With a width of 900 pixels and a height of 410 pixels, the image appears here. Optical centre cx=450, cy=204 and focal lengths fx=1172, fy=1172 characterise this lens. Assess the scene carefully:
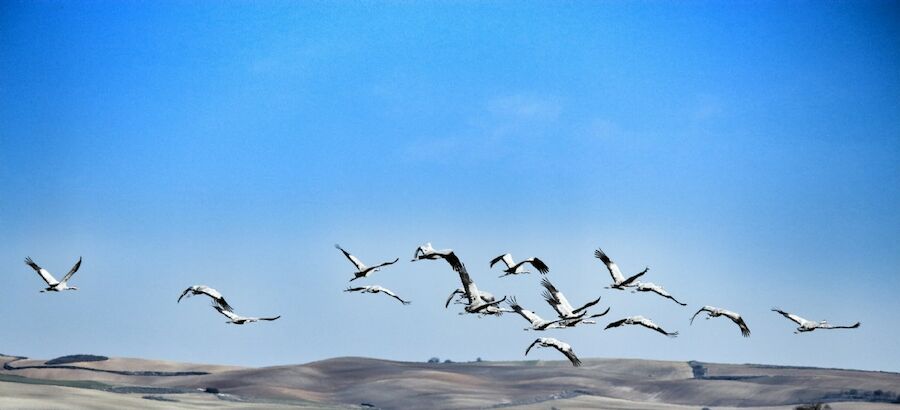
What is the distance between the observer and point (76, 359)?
163500 mm

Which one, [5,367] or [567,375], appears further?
[567,375]

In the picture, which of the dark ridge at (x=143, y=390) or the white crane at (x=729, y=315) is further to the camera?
the dark ridge at (x=143, y=390)

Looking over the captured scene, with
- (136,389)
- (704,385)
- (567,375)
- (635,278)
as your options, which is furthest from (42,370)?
(635,278)

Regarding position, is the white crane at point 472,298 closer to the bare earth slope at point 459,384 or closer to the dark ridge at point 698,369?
the bare earth slope at point 459,384

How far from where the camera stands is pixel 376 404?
13425 centimetres

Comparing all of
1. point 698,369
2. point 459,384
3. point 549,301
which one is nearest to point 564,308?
point 549,301

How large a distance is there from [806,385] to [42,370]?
96648 mm

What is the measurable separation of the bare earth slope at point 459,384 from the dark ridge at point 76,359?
1532mm

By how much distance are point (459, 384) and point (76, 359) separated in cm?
5463

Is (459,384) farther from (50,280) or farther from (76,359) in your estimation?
(50,280)

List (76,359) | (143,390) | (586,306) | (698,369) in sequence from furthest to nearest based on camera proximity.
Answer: (698,369)
(76,359)
(143,390)
(586,306)

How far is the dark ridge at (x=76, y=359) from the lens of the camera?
518ft

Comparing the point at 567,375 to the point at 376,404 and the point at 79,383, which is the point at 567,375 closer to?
the point at 376,404

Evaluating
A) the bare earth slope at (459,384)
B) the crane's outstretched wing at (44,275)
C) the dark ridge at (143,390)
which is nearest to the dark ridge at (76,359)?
the bare earth slope at (459,384)
